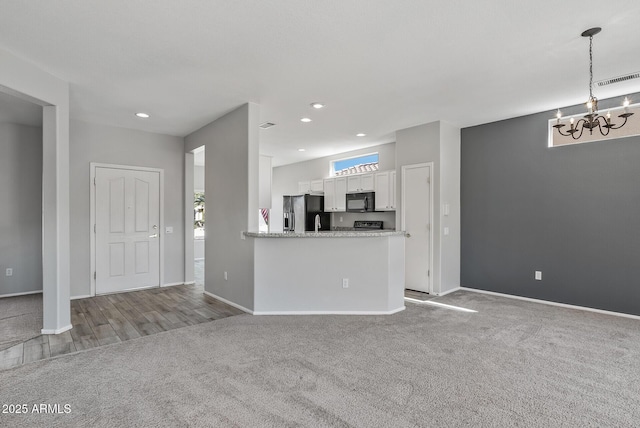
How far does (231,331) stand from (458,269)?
3.77 m

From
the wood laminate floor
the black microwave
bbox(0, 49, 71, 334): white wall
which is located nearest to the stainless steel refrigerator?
the black microwave

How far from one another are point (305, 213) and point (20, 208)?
474 centimetres

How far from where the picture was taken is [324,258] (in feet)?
13.2

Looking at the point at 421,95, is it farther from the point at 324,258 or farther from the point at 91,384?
the point at 91,384

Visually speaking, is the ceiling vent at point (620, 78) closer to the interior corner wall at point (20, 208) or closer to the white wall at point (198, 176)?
the interior corner wall at point (20, 208)

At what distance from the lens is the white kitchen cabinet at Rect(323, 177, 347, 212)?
674cm

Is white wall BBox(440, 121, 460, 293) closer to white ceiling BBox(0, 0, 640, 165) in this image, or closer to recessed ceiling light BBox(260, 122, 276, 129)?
white ceiling BBox(0, 0, 640, 165)

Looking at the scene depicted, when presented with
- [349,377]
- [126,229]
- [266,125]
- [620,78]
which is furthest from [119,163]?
[620,78]

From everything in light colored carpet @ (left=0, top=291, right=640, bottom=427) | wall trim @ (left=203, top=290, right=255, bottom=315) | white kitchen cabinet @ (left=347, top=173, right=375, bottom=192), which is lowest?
light colored carpet @ (left=0, top=291, right=640, bottom=427)

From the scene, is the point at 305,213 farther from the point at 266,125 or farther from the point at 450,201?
the point at 450,201

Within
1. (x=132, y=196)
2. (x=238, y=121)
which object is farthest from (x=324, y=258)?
(x=132, y=196)

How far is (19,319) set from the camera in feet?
12.4

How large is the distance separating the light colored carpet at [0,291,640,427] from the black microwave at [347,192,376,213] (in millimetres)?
2818

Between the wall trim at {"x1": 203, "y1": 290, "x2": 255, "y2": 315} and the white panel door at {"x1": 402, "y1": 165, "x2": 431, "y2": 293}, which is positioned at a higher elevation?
the white panel door at {"x1": 402, "y1": 165, "x2": 431, "y2": 293}
